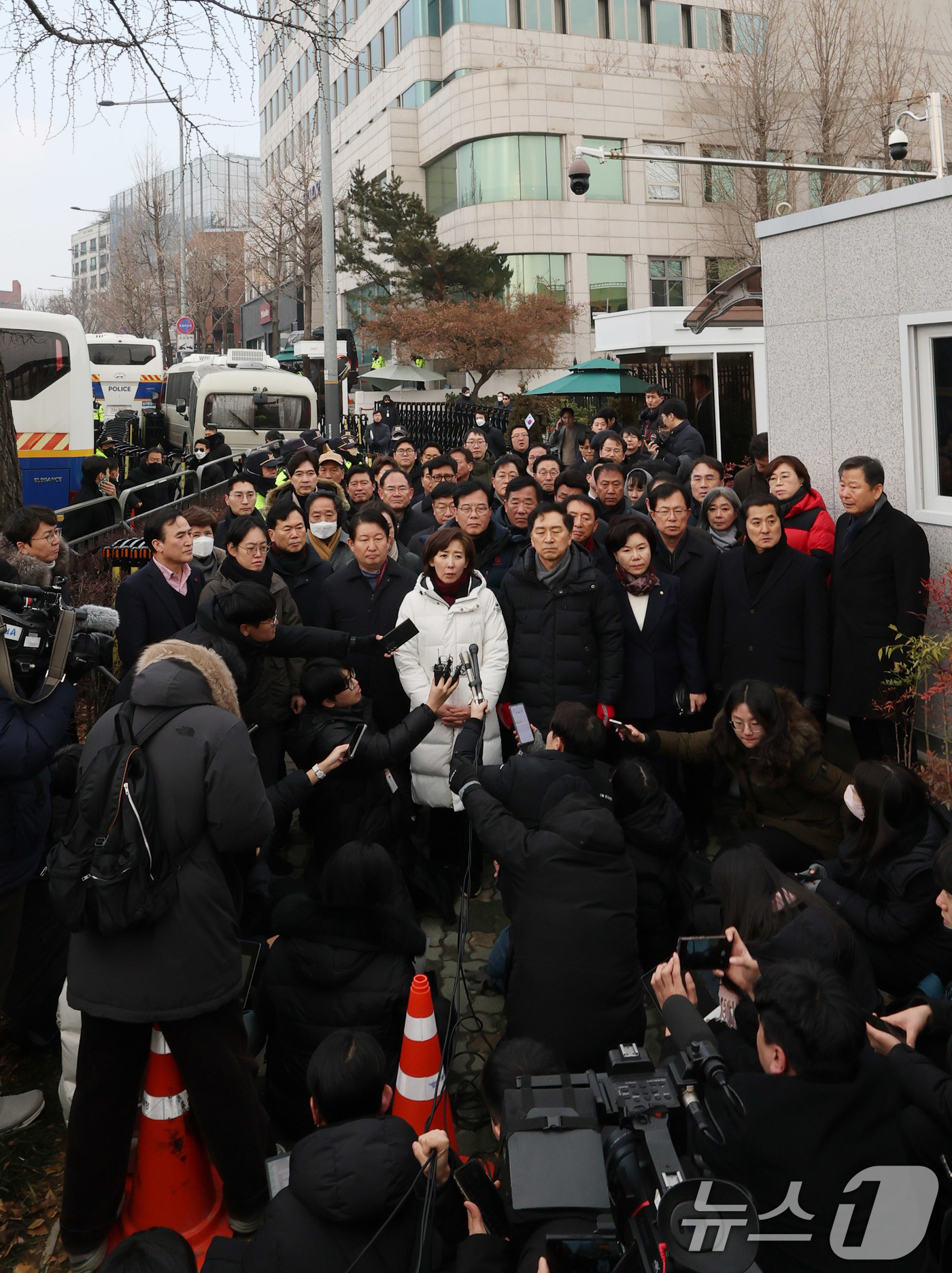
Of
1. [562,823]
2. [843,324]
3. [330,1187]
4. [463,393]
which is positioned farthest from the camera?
[463,393]

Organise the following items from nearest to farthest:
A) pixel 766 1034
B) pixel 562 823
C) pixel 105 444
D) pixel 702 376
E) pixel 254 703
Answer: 1. pixel 766 1034
2. pixel 562 823
3. pixel 254 703
4. pixel 702 376
5. pixel 105 444

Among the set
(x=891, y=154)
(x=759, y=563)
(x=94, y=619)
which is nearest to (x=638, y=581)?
(x=759, y=563)

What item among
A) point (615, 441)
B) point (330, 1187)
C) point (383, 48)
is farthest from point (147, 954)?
point (383, 48)

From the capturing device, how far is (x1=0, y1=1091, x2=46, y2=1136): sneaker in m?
3.92

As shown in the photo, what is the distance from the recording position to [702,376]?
1652 centimetres

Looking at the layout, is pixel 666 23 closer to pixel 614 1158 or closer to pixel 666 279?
pixel 666 279

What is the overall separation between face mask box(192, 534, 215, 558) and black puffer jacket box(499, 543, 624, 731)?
1.75 metres

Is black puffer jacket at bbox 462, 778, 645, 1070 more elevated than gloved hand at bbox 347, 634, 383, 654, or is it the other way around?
gloved hand at bbox 347, 634, 383, 654

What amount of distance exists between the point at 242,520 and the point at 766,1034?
383 cm

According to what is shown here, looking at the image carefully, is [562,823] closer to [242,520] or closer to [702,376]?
[242,520]

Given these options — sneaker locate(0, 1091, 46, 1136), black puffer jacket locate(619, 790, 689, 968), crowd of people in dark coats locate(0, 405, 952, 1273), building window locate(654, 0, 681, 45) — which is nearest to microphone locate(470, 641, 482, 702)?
crowd of people in dark coats locate(0, 405, 952, 1273)

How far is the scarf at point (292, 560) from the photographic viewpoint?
632cm

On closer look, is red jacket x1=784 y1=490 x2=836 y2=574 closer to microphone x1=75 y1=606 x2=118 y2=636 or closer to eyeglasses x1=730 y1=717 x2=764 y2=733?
eyeglasses x1=730 y1=717 x2=764 y2=733

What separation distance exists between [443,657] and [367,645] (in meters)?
0.45
